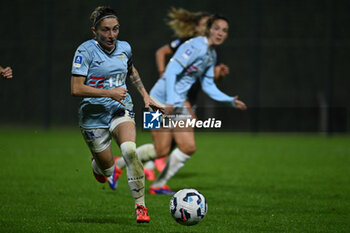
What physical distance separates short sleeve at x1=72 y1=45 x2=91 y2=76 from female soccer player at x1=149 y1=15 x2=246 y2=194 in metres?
2.06

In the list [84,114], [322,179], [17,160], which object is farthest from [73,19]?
[84,114]

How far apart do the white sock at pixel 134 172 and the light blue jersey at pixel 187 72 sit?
6.46 feet

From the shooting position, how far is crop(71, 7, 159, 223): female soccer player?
564 centimetres

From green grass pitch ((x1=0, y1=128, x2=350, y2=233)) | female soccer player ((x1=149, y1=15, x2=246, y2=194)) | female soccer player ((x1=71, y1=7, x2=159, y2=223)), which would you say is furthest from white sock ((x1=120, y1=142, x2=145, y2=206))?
female soccer player ((x1=149, y1=15, x2=246, y2=194))

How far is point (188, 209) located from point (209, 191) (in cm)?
281

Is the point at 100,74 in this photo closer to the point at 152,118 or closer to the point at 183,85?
the point at 152,118

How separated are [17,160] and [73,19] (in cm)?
822

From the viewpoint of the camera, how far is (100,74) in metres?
5.88

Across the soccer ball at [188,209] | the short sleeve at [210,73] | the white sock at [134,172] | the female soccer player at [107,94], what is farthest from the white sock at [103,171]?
the short sleeve at [210,73]

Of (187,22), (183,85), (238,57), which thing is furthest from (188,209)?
(238,57)

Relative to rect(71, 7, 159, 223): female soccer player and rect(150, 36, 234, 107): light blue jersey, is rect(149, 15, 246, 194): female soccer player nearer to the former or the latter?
rect(150, 36, 234, 107): light blue jersey

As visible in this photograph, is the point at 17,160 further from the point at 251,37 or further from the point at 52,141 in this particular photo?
the point at 251,37

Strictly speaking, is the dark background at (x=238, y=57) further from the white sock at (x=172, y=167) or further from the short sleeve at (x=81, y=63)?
the short sleeve at (x=81, y=63)

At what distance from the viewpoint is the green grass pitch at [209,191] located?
5.86 metres
